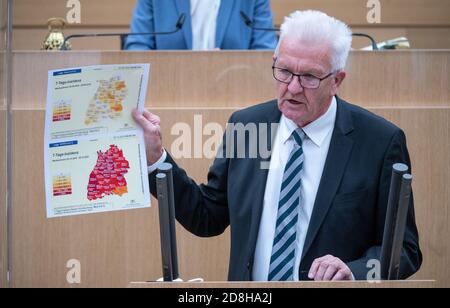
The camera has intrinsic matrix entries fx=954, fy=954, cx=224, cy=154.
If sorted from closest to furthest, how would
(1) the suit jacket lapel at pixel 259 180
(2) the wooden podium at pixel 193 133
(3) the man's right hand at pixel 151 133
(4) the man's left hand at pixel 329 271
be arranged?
(4) the man's left hand at pixel 329 271
(3) the man's right hand at pixel 151 133
(1) the suit jacket lapel at pixel 259 180
(2) the wooden podium at pixel 193 133

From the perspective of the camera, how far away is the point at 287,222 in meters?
2.03

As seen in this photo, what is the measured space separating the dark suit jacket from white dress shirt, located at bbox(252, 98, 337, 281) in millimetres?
16

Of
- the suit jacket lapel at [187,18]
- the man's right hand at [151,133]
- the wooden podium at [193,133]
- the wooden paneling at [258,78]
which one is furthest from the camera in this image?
the suit jacket lapel at [187,18]

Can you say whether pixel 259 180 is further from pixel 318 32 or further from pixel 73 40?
pixel 73 40

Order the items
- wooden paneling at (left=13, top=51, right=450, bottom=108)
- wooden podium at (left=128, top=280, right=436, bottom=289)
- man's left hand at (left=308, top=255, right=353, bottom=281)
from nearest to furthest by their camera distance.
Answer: wooden podium at (left=128, top=280, right=436, bottom=289) → man's left hand at (left=308, top=255, right=353, bottom=281) → wooden paneling at (left=13, top=51, right=450, bottom=108)

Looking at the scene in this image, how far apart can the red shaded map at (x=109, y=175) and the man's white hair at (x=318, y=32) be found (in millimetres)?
427

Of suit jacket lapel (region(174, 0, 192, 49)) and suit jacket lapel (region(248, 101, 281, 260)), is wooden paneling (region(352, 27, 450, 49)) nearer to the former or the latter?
suit jacket lapel (region(174, 0, 192, 49))

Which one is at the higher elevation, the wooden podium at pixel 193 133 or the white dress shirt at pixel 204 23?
the white dress shirt at pixel 204 23

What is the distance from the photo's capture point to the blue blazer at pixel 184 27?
3.00 metres

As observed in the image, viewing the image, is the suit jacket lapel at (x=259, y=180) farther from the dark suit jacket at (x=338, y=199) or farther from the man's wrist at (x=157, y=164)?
the man's wrist at (x=157, y=164)

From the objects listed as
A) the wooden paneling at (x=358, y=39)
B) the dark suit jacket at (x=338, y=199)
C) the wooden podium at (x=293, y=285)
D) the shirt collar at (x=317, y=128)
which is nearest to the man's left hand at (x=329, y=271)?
the dark suit jacket at (x=338, y=199)

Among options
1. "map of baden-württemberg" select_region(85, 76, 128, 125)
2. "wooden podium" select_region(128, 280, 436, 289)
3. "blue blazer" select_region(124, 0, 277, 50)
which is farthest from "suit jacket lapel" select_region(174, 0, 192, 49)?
"wooden podium" select_region(128, 280, 436, 289)

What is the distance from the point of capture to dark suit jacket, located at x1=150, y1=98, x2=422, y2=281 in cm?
202
